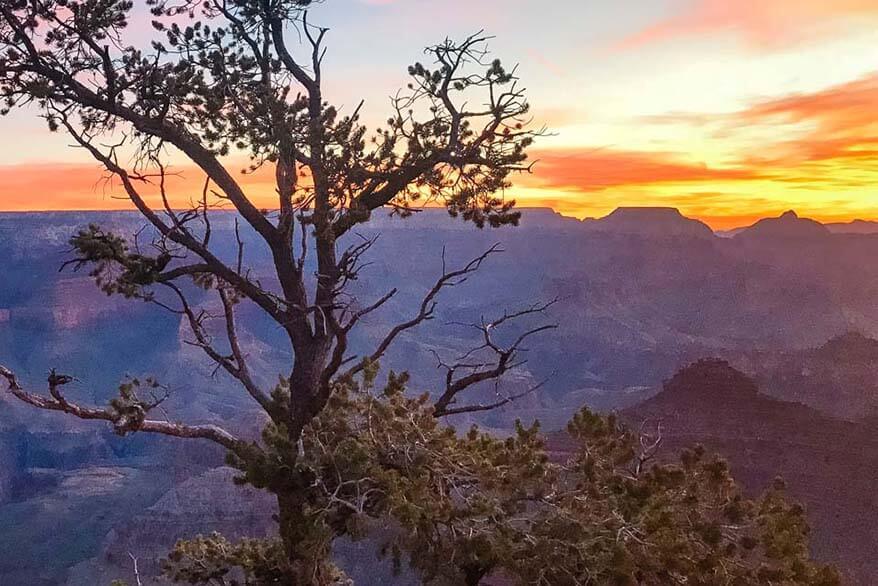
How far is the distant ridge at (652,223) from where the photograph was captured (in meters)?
103

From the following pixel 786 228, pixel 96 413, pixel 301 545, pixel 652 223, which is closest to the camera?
pixel 301 545

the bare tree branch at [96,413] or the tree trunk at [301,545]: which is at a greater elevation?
the bare tree branch at [96,413]

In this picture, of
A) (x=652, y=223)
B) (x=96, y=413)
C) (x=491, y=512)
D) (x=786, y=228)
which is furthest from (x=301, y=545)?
(x=786, y=228)

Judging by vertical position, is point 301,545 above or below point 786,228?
above

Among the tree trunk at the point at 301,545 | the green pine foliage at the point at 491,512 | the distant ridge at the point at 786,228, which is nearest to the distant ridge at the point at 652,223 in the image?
the distant ridge at the point at 786,228

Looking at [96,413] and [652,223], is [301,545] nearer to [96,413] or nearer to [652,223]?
[96,413]

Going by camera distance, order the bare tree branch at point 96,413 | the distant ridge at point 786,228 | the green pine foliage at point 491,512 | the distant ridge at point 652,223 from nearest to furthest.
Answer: the green pine foliage at point 491,512 → the bare tree branch at point 96,413 → the distant ridge at point 786,228 → the distant ridge at point 652,223

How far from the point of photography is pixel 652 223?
105812 millimetres

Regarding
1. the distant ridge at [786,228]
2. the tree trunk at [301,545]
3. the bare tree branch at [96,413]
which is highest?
the bare tree branch at [96,413]

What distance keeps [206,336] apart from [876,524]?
1120 inches

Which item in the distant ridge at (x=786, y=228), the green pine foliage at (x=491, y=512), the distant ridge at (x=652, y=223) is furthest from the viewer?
the distant ridge at (x=652, y=223)

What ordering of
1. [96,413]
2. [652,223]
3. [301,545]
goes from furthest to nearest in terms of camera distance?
[652,223] → [96,413] → [301,545]

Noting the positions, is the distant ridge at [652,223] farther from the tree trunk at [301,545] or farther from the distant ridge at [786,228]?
the tree trunk at [301,545]

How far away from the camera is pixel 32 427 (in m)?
67.0
